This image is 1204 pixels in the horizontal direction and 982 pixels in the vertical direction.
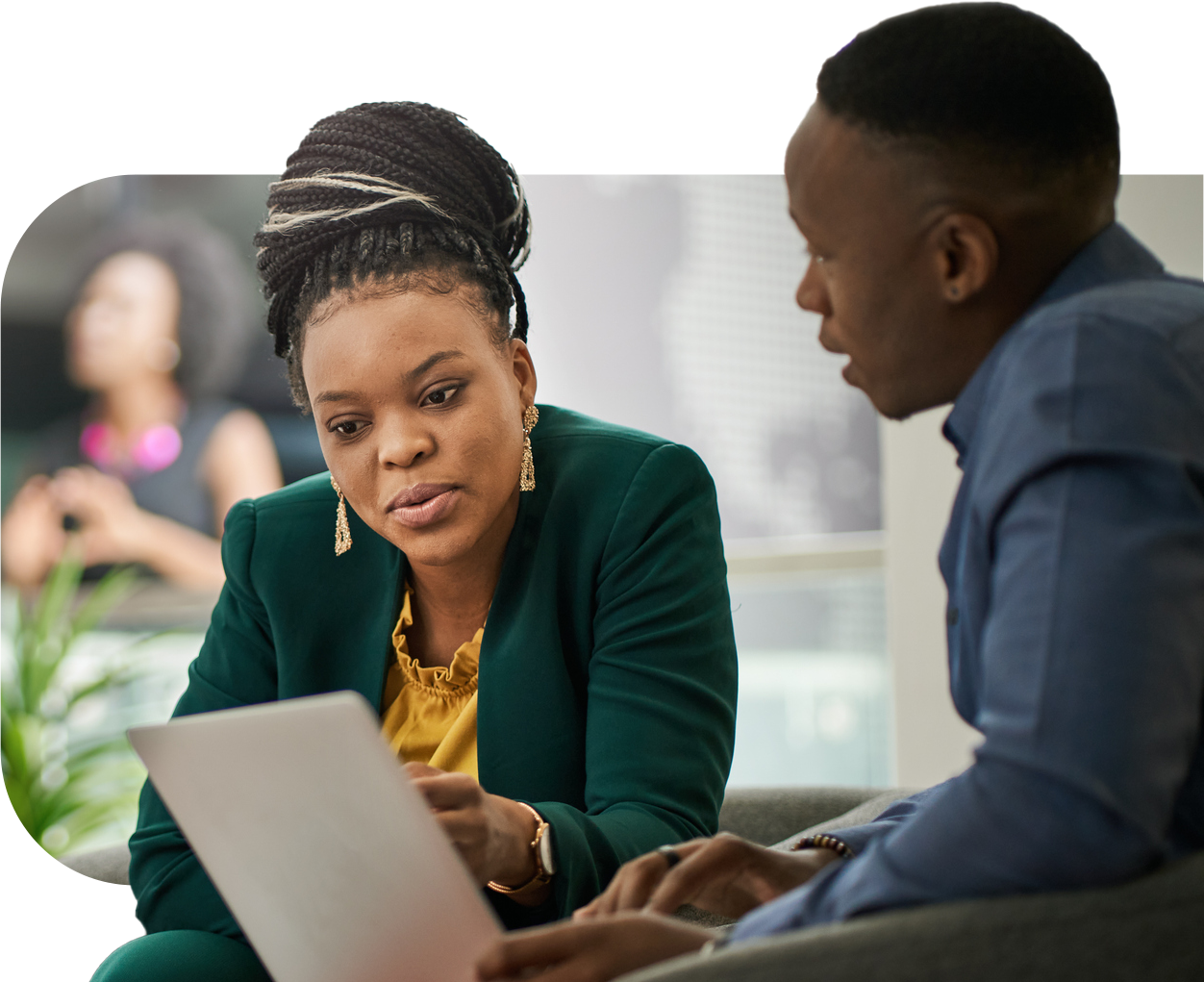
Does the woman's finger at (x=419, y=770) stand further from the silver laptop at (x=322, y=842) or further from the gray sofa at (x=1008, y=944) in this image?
the gray sofa at (x=1008, y=944)

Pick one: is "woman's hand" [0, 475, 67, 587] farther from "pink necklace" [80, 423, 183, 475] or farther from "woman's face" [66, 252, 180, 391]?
"woman's face" [66, 252, 180, 391]

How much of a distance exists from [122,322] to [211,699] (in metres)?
2.87

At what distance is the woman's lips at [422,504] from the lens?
1.33 meters

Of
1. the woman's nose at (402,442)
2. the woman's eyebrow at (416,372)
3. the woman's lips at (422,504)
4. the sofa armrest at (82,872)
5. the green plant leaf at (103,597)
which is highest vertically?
the woman's eyebrow at (416,372)

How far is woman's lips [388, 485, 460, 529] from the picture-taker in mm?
1329

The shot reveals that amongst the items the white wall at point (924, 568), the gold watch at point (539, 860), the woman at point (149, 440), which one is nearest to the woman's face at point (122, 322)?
the woman at point (149, 440)

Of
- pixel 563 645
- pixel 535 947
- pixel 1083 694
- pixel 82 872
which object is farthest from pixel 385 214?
pixel 82 872

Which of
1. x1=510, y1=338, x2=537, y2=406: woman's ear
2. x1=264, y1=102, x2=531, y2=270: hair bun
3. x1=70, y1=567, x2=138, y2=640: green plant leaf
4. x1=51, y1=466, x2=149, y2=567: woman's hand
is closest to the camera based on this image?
x1=264, y1=102, x2=531, y2=270: hair bun

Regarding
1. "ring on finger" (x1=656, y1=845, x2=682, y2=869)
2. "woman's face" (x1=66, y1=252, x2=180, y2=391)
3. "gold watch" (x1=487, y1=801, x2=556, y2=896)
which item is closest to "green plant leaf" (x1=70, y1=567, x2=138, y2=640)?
"woman's face" (x1=66, y1=252, x2=180, y2=391)

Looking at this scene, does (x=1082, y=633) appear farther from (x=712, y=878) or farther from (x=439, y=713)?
(x=439, y=713)

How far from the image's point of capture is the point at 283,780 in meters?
0.87

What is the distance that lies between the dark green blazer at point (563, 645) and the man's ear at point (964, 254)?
1.99 feet

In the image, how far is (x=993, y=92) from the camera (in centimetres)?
82

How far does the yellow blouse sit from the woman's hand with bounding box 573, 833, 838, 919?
454 mm
